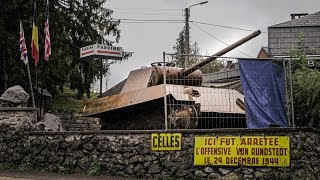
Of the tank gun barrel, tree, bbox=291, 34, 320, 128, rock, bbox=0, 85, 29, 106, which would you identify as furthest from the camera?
the tank gun barrel

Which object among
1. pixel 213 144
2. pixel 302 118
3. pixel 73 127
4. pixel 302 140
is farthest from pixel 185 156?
pixel 73 127

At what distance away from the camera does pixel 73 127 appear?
25406 mm

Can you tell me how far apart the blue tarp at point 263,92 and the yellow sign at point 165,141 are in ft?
5.83

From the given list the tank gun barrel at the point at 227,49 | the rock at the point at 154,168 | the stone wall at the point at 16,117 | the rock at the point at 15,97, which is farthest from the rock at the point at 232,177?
the rock at the point at 15,97

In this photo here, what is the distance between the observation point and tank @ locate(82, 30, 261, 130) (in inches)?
508

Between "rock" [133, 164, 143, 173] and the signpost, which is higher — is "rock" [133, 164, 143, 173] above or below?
below

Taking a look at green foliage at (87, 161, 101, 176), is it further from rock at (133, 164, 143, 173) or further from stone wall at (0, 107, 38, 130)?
stone wall at (0, 107, 38, 130)

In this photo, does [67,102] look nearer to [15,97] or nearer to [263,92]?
[15,97]

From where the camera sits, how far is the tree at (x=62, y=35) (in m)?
23.6

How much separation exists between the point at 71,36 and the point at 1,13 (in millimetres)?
A: 6609

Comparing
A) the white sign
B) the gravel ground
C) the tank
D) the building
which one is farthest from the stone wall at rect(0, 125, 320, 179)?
the building

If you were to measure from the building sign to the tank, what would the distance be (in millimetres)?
6983

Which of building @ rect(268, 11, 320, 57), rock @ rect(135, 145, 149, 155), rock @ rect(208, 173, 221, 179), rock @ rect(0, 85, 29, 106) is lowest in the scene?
rock @ rect(208, 173, 221, 179)

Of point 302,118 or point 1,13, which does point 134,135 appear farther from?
point 1,13
